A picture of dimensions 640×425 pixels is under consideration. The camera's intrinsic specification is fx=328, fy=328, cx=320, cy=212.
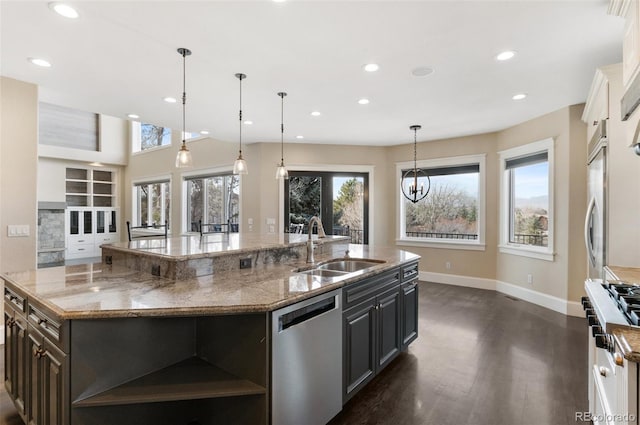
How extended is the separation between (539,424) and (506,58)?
280 centimetres

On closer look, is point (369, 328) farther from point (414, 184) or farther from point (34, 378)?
point (414, 184)

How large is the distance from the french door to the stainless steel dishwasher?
4448 millimetres

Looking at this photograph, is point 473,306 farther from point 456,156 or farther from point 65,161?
point 65,161

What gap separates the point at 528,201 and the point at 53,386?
18.8ft

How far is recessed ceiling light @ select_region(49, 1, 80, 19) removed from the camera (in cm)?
217

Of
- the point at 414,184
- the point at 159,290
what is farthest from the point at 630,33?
the point at 414,184

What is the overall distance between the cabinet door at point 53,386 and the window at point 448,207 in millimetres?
5711

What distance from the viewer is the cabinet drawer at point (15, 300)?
75.9 inches

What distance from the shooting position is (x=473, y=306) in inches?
182

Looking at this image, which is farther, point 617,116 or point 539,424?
point 617,116

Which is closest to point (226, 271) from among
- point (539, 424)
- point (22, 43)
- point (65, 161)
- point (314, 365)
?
point (314, 365)

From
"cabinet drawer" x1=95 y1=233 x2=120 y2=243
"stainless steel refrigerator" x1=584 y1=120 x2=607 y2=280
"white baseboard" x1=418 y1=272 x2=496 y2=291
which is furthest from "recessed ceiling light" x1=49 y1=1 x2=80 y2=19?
"cabinet drawer" x1=95 y1=233 x2=120 y2=243

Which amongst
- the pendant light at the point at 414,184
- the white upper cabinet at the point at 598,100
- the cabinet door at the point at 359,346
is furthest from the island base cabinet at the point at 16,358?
the pendant light at the point at 414,184

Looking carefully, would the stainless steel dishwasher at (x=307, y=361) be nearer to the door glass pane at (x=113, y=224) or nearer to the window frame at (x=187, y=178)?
the window frame at (x=187, y=178)
